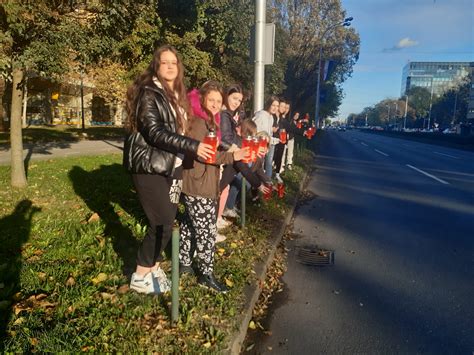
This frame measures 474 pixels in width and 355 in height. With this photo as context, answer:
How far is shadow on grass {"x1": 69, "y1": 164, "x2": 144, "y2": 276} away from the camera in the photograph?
14.3 feet

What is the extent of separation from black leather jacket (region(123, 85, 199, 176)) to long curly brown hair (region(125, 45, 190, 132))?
2.1 inches

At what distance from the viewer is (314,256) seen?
487 centimetres

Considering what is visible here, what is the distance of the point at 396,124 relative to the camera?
4776 inches

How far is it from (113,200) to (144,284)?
3493 mm

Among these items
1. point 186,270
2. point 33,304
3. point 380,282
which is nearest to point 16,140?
point 33,304

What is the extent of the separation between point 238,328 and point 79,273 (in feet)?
5.54

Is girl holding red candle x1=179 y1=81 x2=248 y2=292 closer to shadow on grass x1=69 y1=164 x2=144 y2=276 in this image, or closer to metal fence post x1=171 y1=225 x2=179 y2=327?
metal fence post x1=171 y1=225 x2=179 y2=327

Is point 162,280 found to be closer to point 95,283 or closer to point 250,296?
point 95,283

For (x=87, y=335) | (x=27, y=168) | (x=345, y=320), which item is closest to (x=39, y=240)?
(x=87, y=335)

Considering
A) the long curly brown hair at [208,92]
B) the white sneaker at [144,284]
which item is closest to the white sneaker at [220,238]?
the white sneaker at [144,284]

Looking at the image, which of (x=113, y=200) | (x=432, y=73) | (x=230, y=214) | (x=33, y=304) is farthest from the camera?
(x=432, y=73)

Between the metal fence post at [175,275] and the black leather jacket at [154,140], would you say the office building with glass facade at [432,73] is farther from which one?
the metal fence post at [175,275]

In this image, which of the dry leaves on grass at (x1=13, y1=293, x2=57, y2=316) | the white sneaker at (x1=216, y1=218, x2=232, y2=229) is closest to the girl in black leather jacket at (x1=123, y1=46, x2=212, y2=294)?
the dry leaves on grass at (x1=13, y1=293, x2=57, y2=316)

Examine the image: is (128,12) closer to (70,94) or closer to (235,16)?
(235,16)
